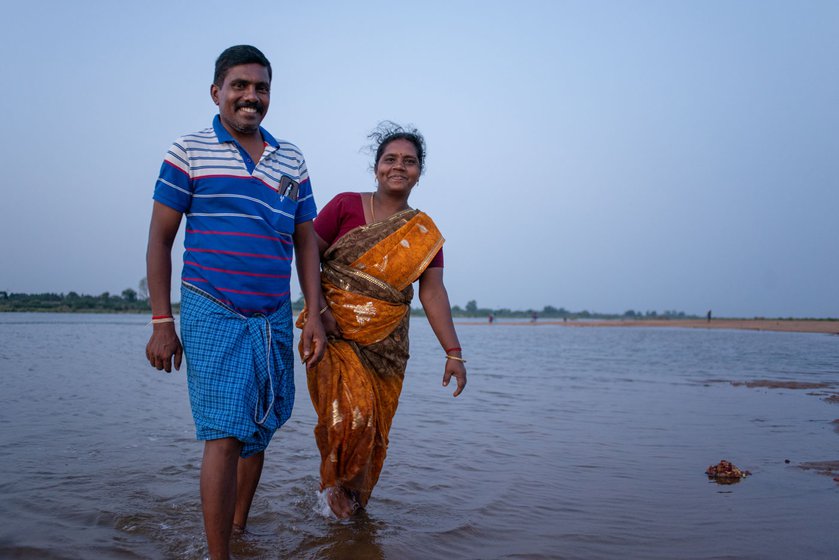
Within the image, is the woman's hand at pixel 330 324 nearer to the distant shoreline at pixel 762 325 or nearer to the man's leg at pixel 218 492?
the man's leg at pixel 218 492

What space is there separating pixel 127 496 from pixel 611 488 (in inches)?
101

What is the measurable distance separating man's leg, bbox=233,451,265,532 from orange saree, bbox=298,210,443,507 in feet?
1.52

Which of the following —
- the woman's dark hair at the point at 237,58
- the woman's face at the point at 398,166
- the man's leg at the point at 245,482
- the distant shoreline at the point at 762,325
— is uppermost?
the woman's dark hair at the point at 237,58

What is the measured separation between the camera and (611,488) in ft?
12.2

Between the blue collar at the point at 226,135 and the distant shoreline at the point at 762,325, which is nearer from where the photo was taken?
the blue collar at the point at 226,135

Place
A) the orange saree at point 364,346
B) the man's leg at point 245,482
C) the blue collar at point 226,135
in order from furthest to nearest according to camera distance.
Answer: the orange saree at point 364,346 < the man's leg at point 245,482 < the blue collar at point 226,135

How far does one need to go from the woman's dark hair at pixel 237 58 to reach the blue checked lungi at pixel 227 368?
82 centimetres

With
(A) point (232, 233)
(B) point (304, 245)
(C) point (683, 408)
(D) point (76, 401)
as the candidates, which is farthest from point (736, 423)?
(D) point (76, 401)

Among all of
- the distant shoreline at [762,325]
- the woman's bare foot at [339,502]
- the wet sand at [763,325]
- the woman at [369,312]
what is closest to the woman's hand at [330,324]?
the woman at [369,312]

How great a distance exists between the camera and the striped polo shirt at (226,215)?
2312 millimetres

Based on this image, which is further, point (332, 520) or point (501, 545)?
point (332, 520)

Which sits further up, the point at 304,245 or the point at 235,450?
the point at 304,245

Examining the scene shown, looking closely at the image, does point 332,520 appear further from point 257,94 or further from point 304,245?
point 257,94

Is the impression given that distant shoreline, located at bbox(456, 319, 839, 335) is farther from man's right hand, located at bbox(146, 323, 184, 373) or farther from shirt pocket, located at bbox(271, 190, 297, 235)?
man's right hand, located at bbox(146, 323, 184, 373)
